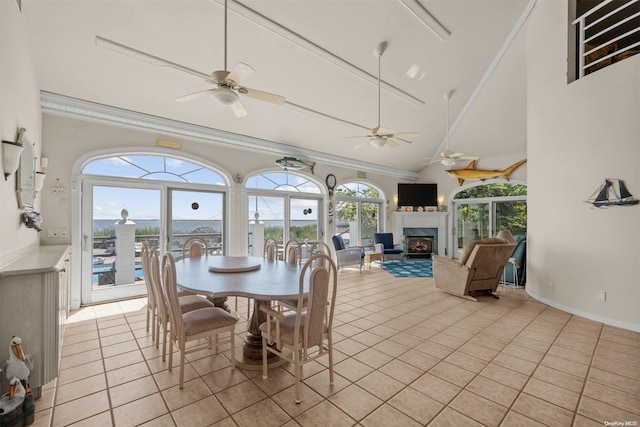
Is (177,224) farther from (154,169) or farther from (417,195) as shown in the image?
(417,195)

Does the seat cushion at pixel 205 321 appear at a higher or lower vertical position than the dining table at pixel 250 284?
lower

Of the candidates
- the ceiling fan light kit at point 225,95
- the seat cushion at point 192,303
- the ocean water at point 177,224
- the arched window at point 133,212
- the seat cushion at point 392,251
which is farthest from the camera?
the seat cushion at point 392,251

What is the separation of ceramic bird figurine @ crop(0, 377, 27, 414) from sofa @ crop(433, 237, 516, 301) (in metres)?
4.85

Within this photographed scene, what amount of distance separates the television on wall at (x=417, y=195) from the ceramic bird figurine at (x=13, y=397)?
344 inches

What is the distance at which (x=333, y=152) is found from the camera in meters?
7.11

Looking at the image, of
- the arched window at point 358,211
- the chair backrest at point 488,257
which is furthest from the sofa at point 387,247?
the chair backrest at point 488,257

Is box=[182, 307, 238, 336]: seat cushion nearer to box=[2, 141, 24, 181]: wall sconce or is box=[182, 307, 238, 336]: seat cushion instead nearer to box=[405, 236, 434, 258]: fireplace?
box=[2, 141, 24, 181]: wall sconce

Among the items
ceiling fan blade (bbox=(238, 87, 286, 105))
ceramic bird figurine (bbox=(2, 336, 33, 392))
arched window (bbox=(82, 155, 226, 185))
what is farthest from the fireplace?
ceramic bird figurine (bbox=(2, 336, 33, 392))

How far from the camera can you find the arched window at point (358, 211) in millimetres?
7871

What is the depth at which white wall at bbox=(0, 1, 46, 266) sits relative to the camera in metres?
2.09

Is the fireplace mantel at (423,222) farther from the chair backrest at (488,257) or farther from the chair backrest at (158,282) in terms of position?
the chair backrest at (158,282)

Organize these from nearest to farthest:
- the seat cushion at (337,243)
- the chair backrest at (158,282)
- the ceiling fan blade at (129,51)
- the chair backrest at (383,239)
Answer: the chair backrest at (158,282), the ceiling fan blade at (129,51), the seat cushion at (337,243), the chair backrest at (383,239)

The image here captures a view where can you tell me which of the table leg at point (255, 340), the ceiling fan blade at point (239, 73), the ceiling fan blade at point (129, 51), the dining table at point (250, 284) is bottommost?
the table leg at point (255, 340)

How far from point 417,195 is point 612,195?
5786 mm
